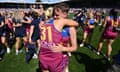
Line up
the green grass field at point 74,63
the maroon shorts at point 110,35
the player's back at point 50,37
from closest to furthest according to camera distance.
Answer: the player's back at point 50,37 < the green grass field at point 74,63 < the maroon shorts at point 110,35

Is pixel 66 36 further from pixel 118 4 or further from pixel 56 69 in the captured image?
pixel 118 4

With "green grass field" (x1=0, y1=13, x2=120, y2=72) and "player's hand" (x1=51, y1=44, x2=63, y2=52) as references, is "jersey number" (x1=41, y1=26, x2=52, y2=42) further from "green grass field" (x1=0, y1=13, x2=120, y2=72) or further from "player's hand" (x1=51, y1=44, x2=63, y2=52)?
"green grass field" (x1=0, y1=13, x2=120, y2=72)

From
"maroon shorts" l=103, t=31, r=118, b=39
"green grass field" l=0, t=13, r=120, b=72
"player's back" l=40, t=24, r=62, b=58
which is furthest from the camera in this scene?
"maroon shorts" l=103, t=31, r=118, b=39

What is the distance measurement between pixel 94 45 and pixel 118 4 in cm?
4875

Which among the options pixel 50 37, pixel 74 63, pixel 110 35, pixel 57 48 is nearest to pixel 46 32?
pixel 50 37

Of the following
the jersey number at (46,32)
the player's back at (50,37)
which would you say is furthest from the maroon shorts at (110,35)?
the jersey number at (46,32)

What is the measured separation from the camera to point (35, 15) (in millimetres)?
10281

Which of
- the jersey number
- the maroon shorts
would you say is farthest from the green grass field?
the jersey number

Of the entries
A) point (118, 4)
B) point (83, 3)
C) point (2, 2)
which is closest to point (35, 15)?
point (118, 4)

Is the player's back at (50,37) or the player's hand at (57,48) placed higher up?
the player's back at (50,37)

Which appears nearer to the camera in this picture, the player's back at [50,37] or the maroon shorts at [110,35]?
the player's back at [50,37]

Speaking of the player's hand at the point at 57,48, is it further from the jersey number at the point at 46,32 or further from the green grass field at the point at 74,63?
the green grass field at the point at 74,63

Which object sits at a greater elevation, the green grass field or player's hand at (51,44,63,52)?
player's hand at (51,44,63,52)

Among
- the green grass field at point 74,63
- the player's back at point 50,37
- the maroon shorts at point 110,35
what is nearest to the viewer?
the player's back at point 50,37
